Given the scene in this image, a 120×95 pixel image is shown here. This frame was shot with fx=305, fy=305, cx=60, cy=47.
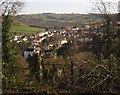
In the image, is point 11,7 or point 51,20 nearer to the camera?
point 11,7

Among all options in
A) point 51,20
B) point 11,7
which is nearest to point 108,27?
point 11,7

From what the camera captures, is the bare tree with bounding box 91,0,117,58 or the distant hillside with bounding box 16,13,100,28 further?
the distant hillside with bounding box 16,13,100,28

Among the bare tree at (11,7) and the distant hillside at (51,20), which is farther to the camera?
the distant hillside at (51,20)

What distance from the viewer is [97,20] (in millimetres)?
17219

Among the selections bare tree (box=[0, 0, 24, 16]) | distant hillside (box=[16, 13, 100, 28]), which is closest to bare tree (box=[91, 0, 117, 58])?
bare tree (box=[0, 0, 24, 16])

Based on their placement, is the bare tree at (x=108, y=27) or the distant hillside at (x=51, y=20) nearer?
the bare tree at (x=108, y=27)

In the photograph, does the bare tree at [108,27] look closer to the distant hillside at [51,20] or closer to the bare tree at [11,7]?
the bare tree at [11,7]

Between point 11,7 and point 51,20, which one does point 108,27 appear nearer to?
point 11,7

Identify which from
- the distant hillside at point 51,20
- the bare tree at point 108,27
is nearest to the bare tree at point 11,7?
the bare tree at point 108,27

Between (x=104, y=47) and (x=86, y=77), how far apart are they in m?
10.9

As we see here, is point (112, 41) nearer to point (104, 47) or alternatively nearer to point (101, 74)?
point (104, 47)

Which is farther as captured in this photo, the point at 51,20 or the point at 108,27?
the point at 51,20

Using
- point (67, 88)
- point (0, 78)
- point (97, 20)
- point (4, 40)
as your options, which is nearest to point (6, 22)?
point (4, 40)

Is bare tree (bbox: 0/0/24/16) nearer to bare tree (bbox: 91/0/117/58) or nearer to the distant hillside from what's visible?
bare tree (bbox: 91/0/117/58)
